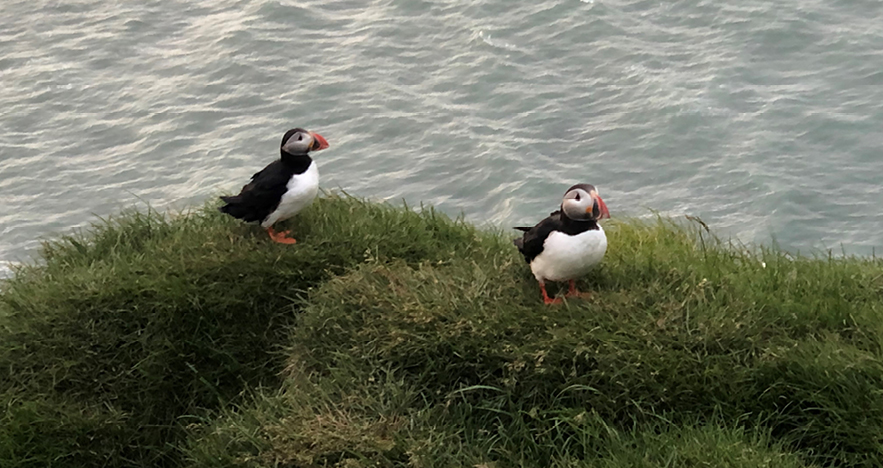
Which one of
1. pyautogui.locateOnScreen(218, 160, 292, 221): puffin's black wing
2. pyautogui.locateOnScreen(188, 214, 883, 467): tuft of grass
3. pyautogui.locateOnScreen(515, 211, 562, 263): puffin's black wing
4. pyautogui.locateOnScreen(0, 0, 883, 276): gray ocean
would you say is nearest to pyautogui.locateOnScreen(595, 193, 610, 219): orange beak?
pyautogui.locateOnScreen(515, 211, 562, 263): puffin's black wing

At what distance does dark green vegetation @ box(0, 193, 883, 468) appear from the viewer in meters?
3.83

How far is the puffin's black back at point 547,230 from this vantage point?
431cm

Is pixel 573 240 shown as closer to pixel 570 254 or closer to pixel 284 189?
pixel 570 254

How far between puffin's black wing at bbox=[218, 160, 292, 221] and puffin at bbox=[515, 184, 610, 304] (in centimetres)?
150

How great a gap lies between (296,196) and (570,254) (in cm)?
161

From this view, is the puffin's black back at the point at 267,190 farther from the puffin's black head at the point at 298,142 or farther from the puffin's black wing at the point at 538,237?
the puffin's black wing at the point at 538,237

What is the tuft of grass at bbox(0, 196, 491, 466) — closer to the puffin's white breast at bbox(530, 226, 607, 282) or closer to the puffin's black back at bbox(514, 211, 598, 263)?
the puffin's black back at bbox(514, 211, 598, 263)

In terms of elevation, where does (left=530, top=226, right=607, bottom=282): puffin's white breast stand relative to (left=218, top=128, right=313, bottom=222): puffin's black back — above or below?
below

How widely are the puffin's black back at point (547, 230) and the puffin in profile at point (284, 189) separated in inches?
49.3

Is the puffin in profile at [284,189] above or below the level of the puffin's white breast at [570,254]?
above

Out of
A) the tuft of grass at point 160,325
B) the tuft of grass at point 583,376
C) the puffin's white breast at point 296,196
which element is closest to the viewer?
the tuft of grass at point 583,376

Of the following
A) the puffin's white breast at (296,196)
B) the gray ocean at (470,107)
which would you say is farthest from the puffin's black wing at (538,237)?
the gray ocean at (470,107)

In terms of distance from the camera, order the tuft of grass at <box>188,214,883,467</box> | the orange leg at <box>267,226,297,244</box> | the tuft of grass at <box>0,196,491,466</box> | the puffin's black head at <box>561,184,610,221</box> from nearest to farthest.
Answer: the tuft of grass at <box>188,214,883,467</box> → the puffin's black head at <box>561,184,610,221</box> → the tuft of grass at <box>0,196,491,466</box> → the orange leg at <box>267,226,297,244</box>

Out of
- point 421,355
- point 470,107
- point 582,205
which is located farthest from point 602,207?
point 470,107
